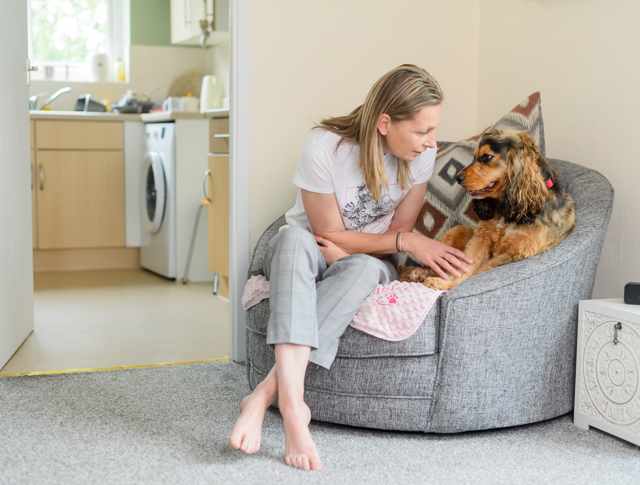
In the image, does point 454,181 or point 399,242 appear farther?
point 454,181

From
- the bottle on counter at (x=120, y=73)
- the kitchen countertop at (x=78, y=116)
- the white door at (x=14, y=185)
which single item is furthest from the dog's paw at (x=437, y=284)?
the bottle on counter at (x=120, y=73)

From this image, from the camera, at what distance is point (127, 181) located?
14.2 ft

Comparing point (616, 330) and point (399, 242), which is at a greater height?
point (399, 242)

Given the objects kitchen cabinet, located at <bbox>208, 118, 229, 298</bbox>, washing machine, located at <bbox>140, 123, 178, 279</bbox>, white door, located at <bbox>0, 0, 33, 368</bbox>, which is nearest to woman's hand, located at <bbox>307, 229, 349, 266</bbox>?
white door, located at <bbox>0, 0, 33, 368</bbox>

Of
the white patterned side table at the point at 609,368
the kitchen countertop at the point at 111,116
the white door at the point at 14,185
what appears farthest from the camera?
the kitchen countertop at the point at 111,116

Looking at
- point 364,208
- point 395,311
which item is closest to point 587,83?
point 364,208

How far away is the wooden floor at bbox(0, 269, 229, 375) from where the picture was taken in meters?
2.44

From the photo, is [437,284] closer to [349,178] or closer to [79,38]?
[349,178]

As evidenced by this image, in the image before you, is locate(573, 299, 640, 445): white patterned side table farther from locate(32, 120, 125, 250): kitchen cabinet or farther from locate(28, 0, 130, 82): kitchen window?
locate(28, 0, 130, 82): kitchen window

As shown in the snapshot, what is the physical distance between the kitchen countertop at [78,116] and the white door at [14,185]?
152 centimetres

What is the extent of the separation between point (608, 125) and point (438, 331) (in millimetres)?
990

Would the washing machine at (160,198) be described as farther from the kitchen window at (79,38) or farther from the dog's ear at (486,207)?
the dog's ear at (486,207)

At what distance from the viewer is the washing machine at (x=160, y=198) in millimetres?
3848

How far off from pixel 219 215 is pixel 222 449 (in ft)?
6.49
